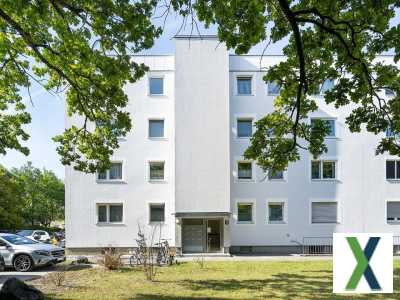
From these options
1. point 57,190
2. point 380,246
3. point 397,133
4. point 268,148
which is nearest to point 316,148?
point 268,148

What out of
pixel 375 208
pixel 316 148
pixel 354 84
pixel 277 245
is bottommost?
pixel 277 245

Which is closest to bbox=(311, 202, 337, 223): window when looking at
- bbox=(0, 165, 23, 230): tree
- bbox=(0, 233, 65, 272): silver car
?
bbox=(0, 233, 65, 272): silver car

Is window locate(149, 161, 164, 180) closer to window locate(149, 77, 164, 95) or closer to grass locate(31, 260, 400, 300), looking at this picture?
window locate(149, 77, 164, 95)

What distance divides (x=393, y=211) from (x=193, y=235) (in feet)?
46.5

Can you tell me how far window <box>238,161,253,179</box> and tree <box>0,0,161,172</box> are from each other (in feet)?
53.7

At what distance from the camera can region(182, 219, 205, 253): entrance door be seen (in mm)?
29938

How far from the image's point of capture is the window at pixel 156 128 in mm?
30766

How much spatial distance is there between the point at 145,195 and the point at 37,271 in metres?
11.9

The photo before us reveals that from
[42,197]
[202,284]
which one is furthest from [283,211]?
[42,197]

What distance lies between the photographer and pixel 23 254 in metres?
19.1

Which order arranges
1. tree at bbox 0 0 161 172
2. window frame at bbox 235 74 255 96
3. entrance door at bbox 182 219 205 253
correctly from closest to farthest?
tree at bbox 0 0 161 172
entrance door at bbox 182 219 205 253
window frame at bbox 235 74 255 96

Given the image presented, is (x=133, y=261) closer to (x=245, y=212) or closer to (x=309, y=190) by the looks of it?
(x=245, y=212)

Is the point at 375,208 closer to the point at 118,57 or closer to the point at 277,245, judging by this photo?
the point at 277,245

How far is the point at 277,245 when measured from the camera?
30.0 m
